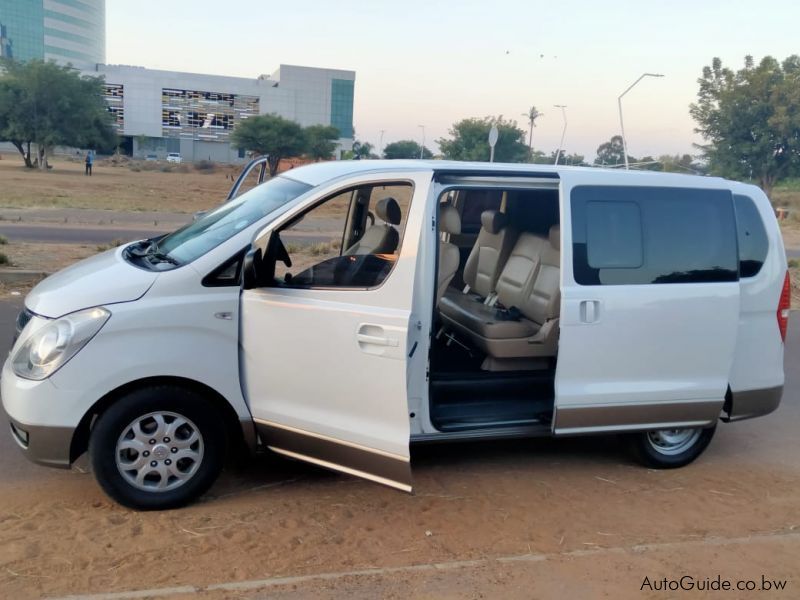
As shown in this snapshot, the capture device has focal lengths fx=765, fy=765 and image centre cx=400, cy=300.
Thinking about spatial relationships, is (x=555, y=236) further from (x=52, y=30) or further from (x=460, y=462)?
(x=52, y=30)

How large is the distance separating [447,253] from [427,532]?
2.08 meters

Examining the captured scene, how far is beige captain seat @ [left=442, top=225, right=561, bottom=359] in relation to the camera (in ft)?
17.5

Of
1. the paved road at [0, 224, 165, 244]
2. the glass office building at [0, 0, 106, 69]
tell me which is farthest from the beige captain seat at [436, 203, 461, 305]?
the glass office building at [0, 0, 106, 69]

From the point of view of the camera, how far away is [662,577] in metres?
3.84

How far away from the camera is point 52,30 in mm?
135250

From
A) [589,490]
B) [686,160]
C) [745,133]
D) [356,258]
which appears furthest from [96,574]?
[686,160]

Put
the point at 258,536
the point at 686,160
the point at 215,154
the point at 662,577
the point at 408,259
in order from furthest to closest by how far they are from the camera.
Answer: the point at 215,154 < the point at 686,160 < the point at 408,259 < the point at 258,536 < the point at 662,577

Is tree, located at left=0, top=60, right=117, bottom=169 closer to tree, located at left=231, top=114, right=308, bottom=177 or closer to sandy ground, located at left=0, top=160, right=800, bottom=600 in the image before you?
tree, located at left=231, top=114, right=308, bottom=177

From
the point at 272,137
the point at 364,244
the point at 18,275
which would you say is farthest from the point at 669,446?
the point at 272,137

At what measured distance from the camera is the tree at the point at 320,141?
76938 millimetres

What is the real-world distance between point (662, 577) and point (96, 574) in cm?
278

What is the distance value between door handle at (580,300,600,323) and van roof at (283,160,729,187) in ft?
2.70

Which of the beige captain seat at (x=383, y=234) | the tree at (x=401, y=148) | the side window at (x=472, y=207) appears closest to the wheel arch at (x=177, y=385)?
the beige captain seat at (x=383, y=234)

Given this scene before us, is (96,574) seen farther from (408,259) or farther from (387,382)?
(408,259)
